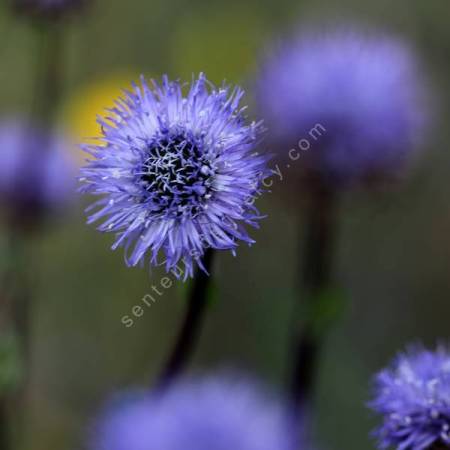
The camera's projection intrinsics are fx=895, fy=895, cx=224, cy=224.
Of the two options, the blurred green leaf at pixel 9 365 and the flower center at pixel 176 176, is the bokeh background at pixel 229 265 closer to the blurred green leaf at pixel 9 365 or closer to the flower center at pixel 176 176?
the blurred green leaf at pixel 9 365

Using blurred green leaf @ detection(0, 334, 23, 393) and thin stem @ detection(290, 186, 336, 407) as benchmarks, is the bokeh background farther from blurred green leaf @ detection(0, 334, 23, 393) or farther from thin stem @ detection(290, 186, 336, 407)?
blurred green leaf @ detection(0, 334, 23, 393)

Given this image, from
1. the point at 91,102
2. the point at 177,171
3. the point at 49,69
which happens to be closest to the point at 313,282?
the point at 49,69

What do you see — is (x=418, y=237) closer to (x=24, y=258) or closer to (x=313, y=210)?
(x=313, y=210)

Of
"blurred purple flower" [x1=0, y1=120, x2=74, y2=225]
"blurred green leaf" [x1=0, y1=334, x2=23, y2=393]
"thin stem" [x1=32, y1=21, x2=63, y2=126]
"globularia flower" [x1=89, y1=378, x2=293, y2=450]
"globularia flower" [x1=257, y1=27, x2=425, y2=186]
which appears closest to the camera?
"globularia flower" [x1=89, y1=378, x2=293, y2=450]

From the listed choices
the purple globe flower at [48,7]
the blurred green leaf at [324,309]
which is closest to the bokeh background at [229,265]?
the blurred green leaf at [324,309]

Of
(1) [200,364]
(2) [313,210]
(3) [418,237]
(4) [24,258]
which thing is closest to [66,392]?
(1) [200,364]

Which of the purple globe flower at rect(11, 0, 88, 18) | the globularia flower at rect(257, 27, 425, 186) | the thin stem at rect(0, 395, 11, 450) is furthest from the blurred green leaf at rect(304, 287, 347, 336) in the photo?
the purple globe flower at rect(11, 0, 88, 18)
